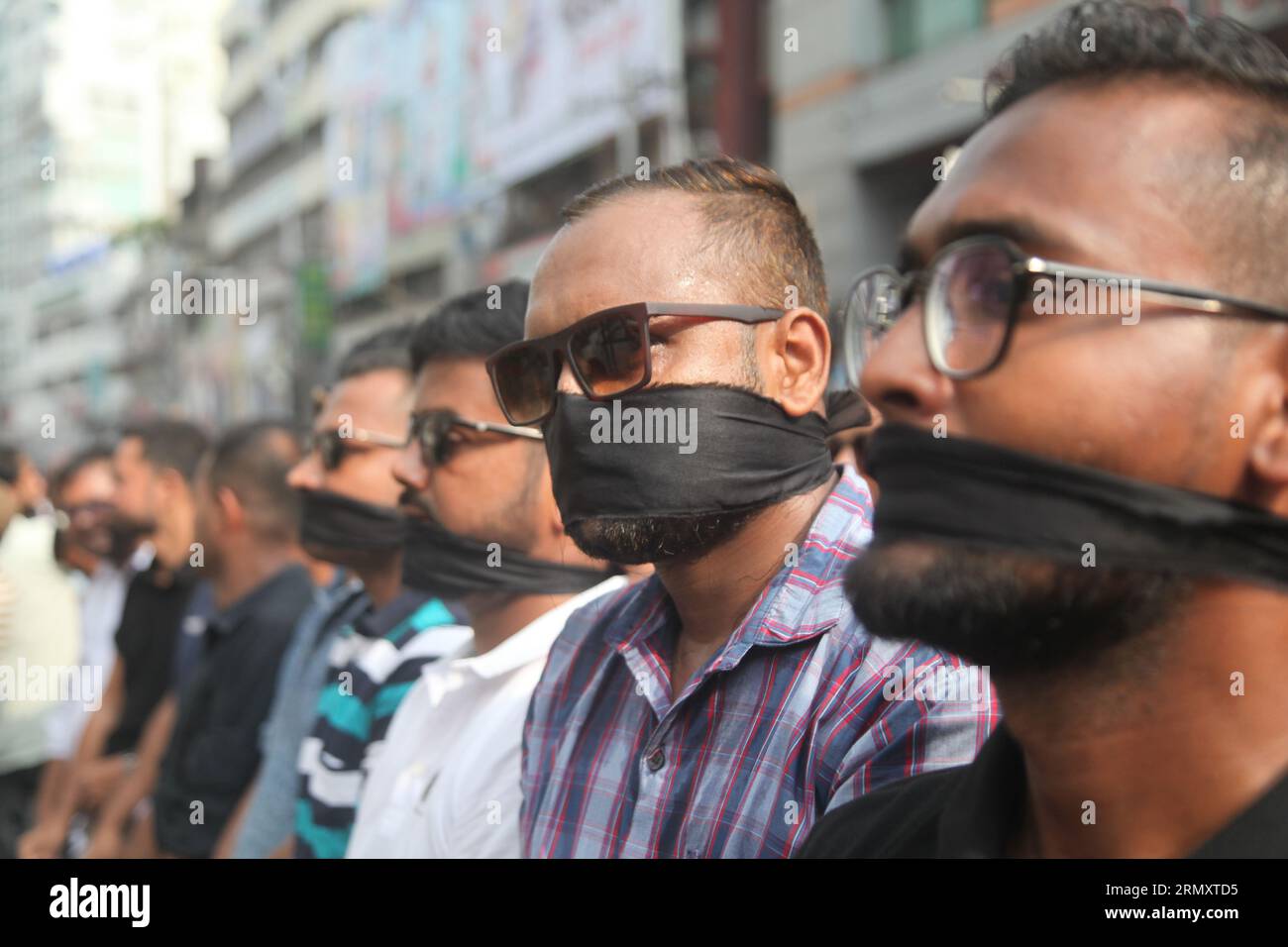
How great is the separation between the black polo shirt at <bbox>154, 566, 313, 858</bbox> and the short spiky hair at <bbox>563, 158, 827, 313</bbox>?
271 cm

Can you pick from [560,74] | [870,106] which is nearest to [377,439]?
[870,106]

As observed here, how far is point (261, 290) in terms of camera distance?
157 feet

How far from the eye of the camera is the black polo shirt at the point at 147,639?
5891 mm

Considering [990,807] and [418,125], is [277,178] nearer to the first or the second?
[418,125]

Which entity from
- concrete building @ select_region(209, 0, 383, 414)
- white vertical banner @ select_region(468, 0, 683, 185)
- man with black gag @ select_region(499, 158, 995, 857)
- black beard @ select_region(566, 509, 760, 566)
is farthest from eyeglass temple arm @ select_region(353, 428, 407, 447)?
concrete building @ select_region(209, 0, 383, 414)

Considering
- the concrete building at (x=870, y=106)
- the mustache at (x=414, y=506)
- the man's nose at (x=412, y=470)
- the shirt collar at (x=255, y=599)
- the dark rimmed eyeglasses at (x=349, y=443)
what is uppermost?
the concrete building at (x=870, y=106)

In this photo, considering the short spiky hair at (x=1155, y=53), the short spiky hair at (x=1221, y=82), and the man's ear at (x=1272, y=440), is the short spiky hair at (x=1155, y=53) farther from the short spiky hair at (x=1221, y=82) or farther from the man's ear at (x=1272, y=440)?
the man's ear at (x=1272, y=440)

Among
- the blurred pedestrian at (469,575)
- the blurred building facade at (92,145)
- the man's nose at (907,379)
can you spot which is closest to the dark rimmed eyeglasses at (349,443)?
the blurred pedestrian at (469,575)

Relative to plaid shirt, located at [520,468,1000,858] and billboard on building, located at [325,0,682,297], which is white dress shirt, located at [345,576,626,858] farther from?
billboard on building, located at [325,0,682,297]

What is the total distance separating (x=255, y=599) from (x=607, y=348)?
9.75ft

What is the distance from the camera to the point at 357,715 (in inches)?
134

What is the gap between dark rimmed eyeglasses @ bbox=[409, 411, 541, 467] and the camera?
10.3 ft

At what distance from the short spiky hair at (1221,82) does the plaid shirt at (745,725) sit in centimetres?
67
